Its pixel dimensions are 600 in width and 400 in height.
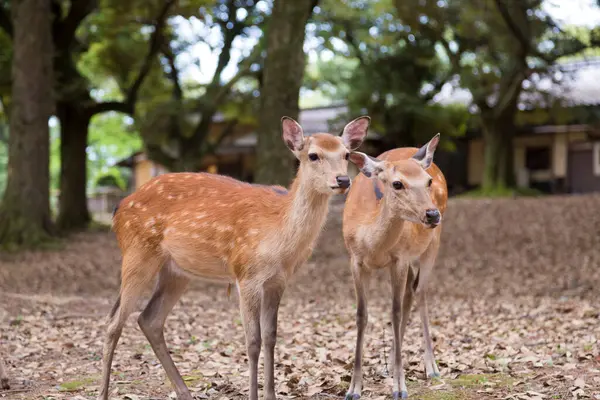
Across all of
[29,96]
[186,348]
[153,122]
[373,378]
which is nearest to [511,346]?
[373,378]

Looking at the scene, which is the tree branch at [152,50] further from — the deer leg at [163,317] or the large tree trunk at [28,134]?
the deer leg at [163,317]

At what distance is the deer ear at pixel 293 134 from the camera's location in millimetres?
4473

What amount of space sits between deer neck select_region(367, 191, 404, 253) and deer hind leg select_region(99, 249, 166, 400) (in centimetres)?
143

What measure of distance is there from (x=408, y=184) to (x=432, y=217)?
322 mm

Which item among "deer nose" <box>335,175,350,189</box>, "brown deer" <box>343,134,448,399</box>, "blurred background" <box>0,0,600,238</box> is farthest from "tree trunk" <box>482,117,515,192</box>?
"deer nose" <box>335,175,350,189</box>

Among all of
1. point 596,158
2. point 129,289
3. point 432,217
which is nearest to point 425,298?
point 432,217

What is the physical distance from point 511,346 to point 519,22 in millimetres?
12940

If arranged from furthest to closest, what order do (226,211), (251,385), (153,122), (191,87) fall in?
(191,87) → (153,122) → (226,211) → (251,385)

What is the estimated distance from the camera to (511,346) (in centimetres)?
687

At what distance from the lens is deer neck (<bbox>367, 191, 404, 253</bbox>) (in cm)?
498

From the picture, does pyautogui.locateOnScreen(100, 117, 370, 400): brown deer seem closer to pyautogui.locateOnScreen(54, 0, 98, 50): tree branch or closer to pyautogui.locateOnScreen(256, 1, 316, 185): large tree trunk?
pyautogui.locateOnScreen(256, 1, 316, 185): large tree trunk

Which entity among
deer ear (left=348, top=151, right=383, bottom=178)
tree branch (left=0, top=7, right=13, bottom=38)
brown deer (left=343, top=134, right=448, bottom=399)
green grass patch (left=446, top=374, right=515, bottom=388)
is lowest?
green grass patch (left=446, top=374, right=515, bottom=388)

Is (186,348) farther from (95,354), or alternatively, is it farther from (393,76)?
(393,76)

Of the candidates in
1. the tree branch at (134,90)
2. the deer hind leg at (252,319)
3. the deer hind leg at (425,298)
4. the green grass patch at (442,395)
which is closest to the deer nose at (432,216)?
the deer hind leg at (252,319)
